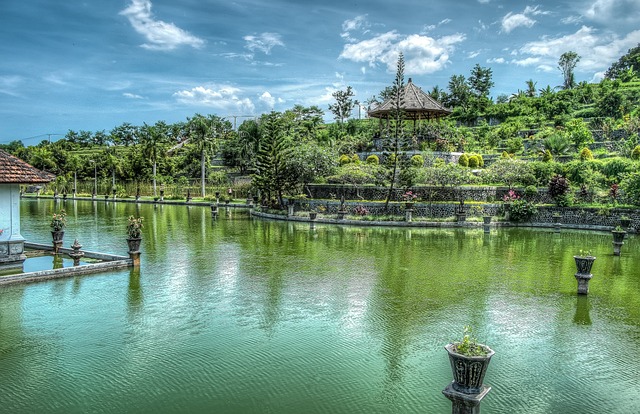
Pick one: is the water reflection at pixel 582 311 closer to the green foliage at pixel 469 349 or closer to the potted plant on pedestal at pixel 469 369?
the green foliage at pixel 469 349

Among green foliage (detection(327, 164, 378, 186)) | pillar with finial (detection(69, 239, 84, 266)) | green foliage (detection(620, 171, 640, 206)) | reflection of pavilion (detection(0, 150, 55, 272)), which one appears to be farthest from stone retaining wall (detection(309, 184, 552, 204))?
reflection of pavilion (detection(0, 150, 55, 272))

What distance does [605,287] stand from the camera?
1196 cm

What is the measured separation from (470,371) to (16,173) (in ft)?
43.4

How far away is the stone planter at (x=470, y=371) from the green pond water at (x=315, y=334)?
2.54ft

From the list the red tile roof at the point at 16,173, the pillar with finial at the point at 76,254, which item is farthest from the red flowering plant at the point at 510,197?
the red tile roof at the point at 16,173

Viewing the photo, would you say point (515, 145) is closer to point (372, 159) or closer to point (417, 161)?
point (417, 161)

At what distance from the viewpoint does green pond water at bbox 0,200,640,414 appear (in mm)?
6176

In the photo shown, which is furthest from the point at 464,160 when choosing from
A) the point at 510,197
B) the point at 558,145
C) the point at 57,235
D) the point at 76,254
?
the point at 76,254

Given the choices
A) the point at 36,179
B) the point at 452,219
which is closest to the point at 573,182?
the point at 452,219

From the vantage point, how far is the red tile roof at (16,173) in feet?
43.7

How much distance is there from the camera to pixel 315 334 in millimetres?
8438

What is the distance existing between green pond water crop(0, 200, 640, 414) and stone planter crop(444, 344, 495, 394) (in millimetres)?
773

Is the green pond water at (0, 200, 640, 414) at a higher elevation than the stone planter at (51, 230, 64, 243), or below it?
below

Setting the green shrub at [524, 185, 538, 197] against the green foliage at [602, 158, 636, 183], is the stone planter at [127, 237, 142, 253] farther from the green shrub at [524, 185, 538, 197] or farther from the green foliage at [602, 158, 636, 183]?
the green foliage at [602, 158, 636, 183]
